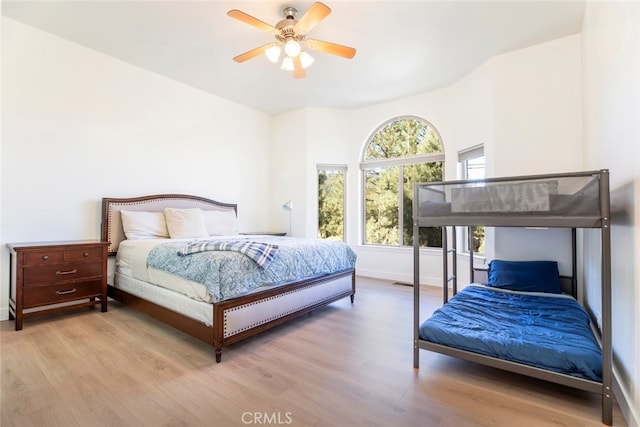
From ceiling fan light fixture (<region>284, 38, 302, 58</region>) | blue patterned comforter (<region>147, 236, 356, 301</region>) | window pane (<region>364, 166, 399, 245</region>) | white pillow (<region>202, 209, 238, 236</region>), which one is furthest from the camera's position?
window pane (<region>364, 166, 399, 245</region>)

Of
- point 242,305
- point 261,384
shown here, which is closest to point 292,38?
point 242,305

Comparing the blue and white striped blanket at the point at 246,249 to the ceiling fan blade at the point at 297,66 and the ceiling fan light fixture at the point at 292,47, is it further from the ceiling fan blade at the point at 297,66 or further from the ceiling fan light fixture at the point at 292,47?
the ceiling fan blade at the point at 297,66

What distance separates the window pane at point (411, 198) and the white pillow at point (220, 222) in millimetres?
2854

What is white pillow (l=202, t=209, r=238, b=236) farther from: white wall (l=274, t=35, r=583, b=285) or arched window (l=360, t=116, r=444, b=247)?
white wall (l=274, t=35, r=583, b=285)

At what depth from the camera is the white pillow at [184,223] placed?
3.81 meters

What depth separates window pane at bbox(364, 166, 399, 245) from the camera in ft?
17.0

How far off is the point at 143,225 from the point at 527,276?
14.5 ft

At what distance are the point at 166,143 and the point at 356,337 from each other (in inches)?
143

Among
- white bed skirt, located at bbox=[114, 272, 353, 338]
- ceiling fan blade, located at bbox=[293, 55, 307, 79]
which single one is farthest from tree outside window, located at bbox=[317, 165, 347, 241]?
ceiling fan blade, located at bbox=[293, 55, 307, 79]

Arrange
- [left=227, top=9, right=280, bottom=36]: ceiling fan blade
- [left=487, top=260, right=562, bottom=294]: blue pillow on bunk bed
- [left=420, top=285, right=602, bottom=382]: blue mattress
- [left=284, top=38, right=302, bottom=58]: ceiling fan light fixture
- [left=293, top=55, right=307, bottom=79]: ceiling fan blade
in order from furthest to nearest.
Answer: [left=293, top=55, right=307, bottom=79]: ceiling fan blade → [left=487, top=260, right=562, bottom=294]: blue pillow on bunk bed → [left=284, top=38, right=302, bottom=58]: ceiling fan light fixture → [left=227, top=9, right=280, bottom=36]: ceiling fan blade → [left=420, top=285, right=602, bottom=382]: blue mattress

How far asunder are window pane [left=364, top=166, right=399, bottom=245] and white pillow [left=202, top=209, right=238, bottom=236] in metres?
Result: 2.41

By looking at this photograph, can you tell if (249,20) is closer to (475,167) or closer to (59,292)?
(59,292)

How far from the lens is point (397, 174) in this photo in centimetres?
515

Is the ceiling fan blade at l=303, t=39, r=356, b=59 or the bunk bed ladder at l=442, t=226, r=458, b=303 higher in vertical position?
the ceiling fan blade at l=303, t=39, r=356, b=59
